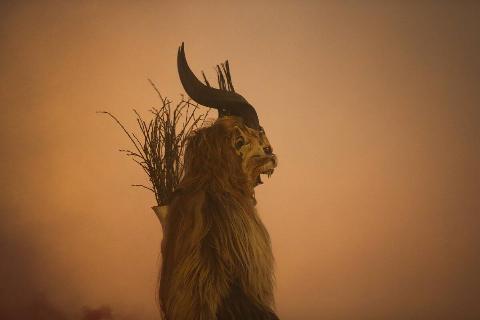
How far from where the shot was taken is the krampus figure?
1216 mm

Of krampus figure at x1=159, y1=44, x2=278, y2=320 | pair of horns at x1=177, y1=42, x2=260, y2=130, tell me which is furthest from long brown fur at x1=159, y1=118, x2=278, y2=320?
pair of horns at x1=177, y1=42, x2=260, y2=130

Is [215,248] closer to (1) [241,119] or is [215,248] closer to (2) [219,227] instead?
(2) [219,227]

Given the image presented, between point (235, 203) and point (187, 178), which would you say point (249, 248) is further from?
point (187, 178)

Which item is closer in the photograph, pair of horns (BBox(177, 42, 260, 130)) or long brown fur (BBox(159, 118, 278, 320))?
long brown fur (BBox(159, 118, 278, 320))

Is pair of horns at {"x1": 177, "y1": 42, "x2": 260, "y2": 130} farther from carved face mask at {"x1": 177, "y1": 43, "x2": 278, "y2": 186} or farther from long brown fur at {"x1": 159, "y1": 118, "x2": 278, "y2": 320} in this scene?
long brown fur at {"x1": 159, "y1": 118, "x2": 278, "y2": 320}

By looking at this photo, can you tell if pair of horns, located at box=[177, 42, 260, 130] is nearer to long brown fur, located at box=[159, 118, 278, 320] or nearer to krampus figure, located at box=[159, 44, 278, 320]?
krampus figure, located at box=[159, 44, 278, 320]

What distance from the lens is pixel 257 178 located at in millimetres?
1454

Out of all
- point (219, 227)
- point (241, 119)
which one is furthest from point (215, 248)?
point (241, 119)

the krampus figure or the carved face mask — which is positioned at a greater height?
the carved face mask

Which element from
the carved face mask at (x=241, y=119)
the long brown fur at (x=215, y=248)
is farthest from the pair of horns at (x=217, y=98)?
the long brown fur at (x=215, y=248)

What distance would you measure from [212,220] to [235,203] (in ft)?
0.27

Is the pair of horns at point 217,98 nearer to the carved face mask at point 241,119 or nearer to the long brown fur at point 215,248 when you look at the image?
the carved face mask at point 241,119

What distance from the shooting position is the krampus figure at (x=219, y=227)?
1216 mm

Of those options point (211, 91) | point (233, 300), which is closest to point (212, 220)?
point (233, 300)
